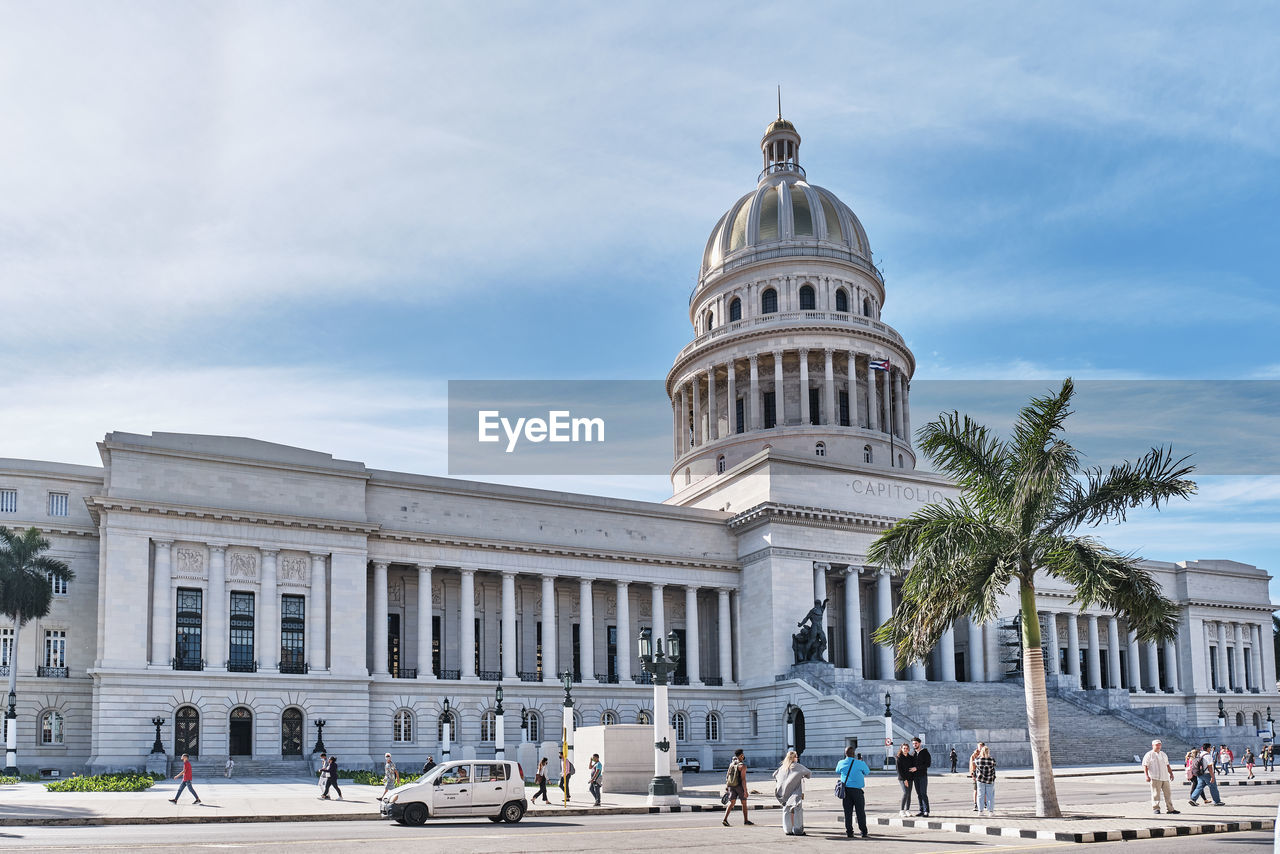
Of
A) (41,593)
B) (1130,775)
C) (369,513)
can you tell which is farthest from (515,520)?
(1130,775)

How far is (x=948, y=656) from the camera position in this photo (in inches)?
2837

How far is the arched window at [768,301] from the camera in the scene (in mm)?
85812

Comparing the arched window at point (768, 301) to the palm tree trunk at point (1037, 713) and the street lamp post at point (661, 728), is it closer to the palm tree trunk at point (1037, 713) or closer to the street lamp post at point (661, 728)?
the street lamp post at point (661, 728)

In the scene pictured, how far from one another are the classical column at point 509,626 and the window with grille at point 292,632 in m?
10.6

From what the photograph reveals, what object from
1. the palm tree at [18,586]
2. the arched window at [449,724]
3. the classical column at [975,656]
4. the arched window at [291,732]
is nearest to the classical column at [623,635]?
the arched window at [449,724]

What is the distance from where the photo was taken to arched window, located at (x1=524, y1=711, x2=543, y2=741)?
63.2 m

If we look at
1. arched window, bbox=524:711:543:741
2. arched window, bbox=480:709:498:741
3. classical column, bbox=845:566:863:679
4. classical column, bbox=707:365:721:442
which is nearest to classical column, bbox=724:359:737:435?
classical column, bbox=707:365:721:442

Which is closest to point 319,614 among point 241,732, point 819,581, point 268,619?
point 268,619

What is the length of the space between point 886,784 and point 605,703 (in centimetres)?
2348

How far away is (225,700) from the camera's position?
5503 centimetres

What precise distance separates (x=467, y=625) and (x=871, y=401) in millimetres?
34686

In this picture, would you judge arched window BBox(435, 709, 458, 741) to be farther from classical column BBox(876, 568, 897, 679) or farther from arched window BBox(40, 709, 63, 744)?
classical column BBox(876, 568, 897, 679)

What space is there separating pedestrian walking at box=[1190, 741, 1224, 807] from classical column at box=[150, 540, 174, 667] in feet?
139

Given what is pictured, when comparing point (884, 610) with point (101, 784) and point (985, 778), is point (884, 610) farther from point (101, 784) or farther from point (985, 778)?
point (101, 784)
